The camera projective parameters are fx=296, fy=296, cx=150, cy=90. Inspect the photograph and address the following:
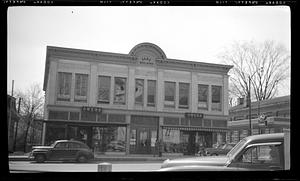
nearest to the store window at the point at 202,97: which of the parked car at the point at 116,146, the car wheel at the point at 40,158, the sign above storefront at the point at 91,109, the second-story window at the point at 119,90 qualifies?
the second-story window at the point at 119,90

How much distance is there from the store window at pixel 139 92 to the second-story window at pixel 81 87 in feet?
1.62

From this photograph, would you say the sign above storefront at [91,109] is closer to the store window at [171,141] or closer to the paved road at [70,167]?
the paved road at [70,167]

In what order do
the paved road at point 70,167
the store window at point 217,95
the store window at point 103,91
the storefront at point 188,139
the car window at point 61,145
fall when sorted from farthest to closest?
the storefront at point 188,139, the store window at point 217,95, the store window at point 103,91, the car window at point 61,145, the paved road at point 70,167

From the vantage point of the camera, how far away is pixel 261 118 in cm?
310

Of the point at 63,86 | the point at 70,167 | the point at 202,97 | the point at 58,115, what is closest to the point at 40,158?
the point at 70,167

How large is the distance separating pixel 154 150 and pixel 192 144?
442 mm

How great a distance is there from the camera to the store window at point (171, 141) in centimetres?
312

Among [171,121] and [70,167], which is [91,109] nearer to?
[70,167]

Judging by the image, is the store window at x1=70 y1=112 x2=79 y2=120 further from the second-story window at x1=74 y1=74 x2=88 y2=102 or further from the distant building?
the distant building

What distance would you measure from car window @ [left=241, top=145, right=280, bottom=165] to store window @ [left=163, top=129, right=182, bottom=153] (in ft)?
2.25

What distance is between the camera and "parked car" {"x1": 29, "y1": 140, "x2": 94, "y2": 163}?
2664 millimetres

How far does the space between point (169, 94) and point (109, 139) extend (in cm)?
80
